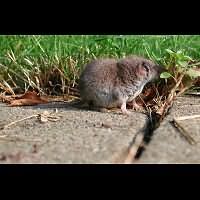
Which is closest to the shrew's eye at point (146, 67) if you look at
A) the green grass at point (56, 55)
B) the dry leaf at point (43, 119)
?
the green grass at point (56, 55)

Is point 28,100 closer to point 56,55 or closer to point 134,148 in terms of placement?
point 56,55

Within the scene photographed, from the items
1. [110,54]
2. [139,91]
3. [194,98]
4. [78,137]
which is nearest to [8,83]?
[110,54]

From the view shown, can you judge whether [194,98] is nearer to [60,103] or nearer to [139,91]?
[139,91]

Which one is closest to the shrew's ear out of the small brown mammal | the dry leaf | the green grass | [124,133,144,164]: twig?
the small brown mammal

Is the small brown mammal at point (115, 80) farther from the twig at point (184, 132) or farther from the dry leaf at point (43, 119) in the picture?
the twig at point (184, 132)

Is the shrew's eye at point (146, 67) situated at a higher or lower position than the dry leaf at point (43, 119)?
higher

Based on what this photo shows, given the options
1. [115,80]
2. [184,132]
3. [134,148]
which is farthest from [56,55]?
[134,148]
